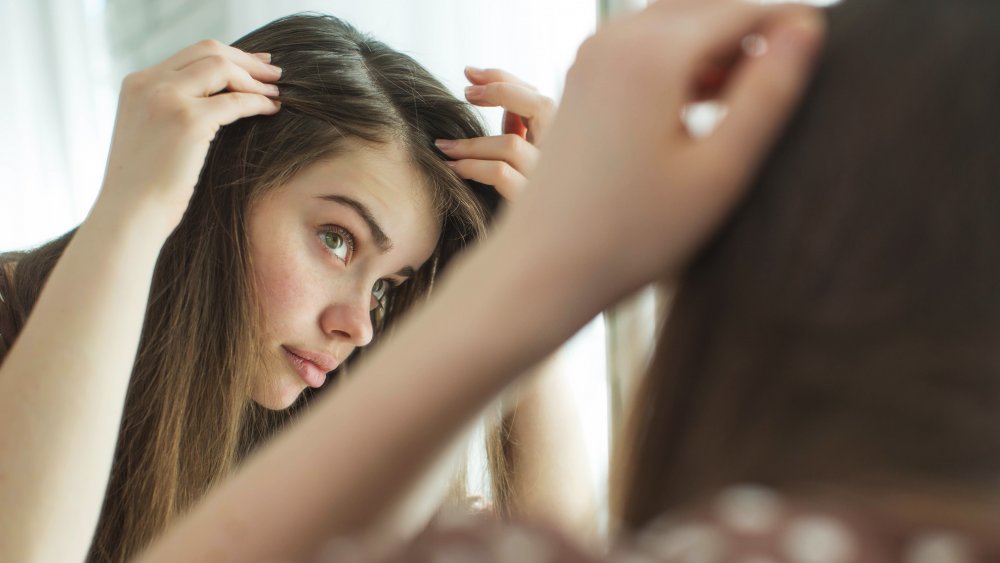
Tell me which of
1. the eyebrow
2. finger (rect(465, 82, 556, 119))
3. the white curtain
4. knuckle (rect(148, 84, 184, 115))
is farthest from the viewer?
the white curtain

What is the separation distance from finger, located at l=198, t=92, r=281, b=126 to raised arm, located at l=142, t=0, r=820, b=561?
81cm

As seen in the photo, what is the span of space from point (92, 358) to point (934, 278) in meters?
0.78

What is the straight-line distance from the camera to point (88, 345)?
0.85m

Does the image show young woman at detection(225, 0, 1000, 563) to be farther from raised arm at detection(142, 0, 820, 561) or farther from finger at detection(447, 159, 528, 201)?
finger at detection(447, 159, 528, 201)

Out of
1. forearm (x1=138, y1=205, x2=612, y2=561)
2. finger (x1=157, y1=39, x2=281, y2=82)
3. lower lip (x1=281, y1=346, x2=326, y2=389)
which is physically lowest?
forearm (x1=138, y1=205, x2=612, y2=561)

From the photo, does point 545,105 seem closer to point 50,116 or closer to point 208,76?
point 208,76

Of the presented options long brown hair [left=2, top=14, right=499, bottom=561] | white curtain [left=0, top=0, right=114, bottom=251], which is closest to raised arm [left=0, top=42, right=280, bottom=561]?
long brown hair [left=2, top=14, right=499, bottom=561]

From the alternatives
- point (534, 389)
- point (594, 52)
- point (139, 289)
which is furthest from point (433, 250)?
point (594, 52)

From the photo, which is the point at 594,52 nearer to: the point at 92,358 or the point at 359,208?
the point at 92,358

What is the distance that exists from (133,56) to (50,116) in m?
0.20

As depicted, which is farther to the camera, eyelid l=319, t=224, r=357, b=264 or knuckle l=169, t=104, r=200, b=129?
eyelid l=319, t=224, r=357, b=264

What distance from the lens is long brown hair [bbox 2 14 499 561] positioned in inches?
45.5

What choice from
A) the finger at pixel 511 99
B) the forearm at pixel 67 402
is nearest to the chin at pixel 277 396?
the forearm at pixel 67 402

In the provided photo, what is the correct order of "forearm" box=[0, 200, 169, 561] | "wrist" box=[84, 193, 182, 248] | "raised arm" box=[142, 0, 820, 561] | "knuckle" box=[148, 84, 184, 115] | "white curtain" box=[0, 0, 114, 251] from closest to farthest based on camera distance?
"raised arm" box=[142, 0, 820, 561], "forearm" box=[0, 200, 169, 561], "wrist" box=[84, 193, 182, 248], "knuckle" box=[148, 84, 184, 115], "white curtain" box=[0, 0, 114, 251]
